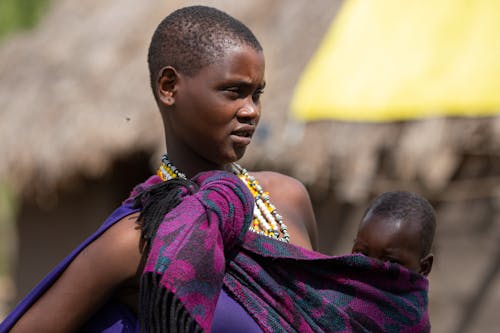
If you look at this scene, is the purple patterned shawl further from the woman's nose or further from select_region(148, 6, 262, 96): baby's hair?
select_region(148, 6, 262, 96): baby's hair

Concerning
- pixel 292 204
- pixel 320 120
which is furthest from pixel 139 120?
pixel 292 204

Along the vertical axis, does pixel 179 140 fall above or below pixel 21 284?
above

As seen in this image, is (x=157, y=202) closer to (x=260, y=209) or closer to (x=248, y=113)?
(x=248, y=113)

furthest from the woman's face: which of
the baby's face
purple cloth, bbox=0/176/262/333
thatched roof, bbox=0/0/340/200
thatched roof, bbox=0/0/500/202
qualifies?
thatched roof, bbox=0/0/340/200

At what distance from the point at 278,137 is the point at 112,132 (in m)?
1.83

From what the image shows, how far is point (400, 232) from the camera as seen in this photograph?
2.20m

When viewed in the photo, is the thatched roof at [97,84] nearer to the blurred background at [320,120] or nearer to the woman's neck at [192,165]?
the blurred background at [320,120]

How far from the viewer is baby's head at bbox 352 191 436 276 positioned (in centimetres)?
219

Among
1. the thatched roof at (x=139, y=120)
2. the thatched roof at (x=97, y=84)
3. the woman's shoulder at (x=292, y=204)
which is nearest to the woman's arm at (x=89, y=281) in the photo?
the woman's shoulder at (x=292, y=204)

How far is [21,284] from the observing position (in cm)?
877

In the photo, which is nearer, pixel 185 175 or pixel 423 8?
pixel 185 175

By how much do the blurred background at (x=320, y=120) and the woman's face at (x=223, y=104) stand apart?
2798mm

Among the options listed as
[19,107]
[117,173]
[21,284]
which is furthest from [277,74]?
[21,284]

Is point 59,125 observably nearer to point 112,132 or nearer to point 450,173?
point 112,132
